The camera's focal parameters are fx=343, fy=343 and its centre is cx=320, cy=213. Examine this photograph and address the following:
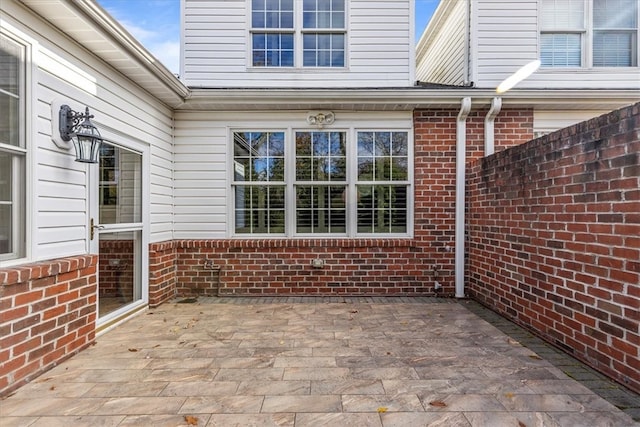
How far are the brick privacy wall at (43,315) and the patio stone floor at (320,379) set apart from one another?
5.3 inches

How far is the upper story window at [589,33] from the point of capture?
4.94m

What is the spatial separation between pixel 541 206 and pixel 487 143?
1745 millimetres

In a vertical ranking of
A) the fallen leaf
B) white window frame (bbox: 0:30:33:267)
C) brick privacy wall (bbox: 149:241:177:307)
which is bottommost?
the fallen leaf

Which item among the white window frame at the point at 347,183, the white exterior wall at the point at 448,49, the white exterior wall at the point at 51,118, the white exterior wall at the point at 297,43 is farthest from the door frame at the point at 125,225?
the white exterior wall at the point at 448,49

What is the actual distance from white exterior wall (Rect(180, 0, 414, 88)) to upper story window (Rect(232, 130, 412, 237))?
0.78 m

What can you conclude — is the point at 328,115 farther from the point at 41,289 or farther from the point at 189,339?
the point at 41,289

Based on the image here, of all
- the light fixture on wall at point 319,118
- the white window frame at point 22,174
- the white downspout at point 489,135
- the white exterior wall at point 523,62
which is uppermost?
the white exterior wall at point 523,62

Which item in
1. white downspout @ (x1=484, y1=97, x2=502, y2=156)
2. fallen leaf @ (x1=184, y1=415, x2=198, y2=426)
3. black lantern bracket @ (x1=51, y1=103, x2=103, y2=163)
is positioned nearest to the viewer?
fallen leaf @ (x1=184, y1=415, x2=198, y2=426)

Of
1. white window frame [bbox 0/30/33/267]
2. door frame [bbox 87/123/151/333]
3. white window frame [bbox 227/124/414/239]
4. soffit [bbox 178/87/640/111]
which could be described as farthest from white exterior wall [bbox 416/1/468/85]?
white window frame [bbox 0/30/33/267]

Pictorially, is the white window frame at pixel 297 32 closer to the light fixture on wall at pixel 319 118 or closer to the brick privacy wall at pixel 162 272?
the light fixture on wall at pixel 319 118

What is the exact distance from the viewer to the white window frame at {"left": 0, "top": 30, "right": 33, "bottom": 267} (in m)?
2.48

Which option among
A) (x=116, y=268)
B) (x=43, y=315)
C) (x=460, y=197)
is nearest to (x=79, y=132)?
(x=43, y=315)

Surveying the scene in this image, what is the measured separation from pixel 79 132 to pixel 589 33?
652cm

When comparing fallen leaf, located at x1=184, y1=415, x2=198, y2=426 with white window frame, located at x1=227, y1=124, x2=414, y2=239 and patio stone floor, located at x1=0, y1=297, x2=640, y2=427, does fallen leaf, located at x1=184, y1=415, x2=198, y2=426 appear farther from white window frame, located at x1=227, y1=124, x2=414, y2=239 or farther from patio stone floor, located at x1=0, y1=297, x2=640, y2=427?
white window frame, located at x1=227, y1=124, x2=414, y2=239
